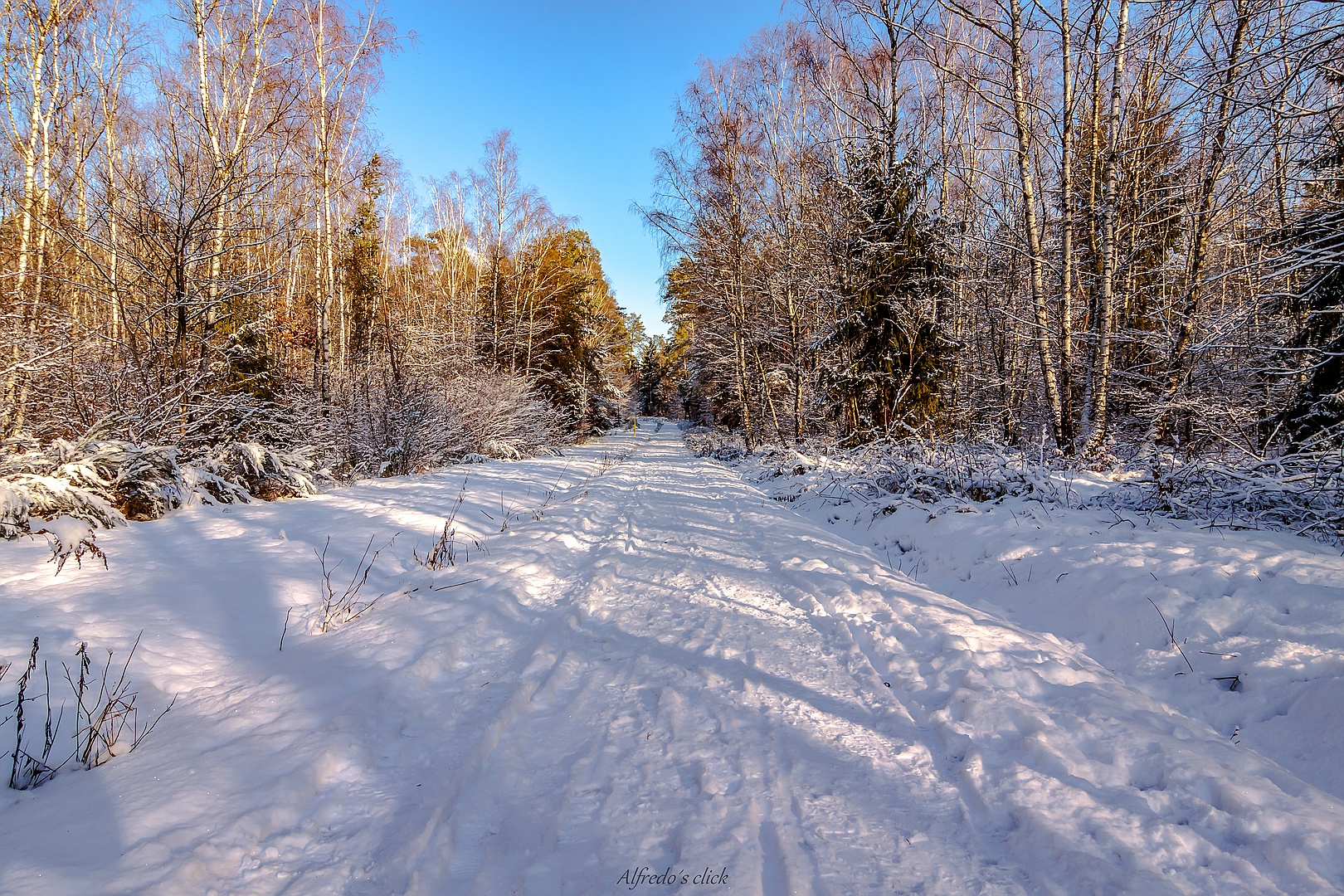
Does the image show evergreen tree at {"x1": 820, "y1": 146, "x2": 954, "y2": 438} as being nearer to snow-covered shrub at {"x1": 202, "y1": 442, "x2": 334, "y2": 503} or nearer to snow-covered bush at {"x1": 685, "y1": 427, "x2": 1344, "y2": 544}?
snow-covered bush at {"x1": 685, "y1": 427, "x2": 1344, "y2": 544}

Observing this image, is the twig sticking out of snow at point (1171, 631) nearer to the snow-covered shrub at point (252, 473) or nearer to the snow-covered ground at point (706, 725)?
the snow-covered ground at point (706, 725)

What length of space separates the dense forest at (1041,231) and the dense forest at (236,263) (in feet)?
28.0

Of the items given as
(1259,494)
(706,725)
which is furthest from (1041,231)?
(706,725)

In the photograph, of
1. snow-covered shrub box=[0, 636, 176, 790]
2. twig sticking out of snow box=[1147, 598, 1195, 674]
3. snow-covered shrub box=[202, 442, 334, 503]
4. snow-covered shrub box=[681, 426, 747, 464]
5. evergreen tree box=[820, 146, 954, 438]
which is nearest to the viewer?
snow-covered shrub box=[0, 636, 176, 790]

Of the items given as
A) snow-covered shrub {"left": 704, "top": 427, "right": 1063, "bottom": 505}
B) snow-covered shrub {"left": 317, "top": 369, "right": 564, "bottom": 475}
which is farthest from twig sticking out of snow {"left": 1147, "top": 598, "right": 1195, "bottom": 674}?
snow-covered shrub {"left": 317, "top": 369, "right": 564, "bottom": 475}

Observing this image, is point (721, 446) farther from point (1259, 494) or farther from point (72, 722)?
point (72, 722)

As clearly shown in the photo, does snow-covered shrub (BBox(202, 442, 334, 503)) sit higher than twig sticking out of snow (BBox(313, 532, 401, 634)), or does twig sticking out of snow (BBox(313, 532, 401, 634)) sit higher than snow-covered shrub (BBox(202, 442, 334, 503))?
snow-covered shrub (BBox(202, 442, 334, 503))

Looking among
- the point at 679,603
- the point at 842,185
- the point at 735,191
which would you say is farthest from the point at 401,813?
the point at 735,191

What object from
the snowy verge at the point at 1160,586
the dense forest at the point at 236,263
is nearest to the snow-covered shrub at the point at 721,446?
the dense forest at the point at 236,263

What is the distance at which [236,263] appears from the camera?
432 inches

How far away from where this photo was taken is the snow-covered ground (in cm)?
164

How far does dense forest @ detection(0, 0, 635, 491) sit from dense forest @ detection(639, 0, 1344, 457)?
8539 mm

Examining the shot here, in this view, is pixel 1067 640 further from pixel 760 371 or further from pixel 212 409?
pixel 760 371

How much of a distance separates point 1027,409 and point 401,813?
1710 centimetres
